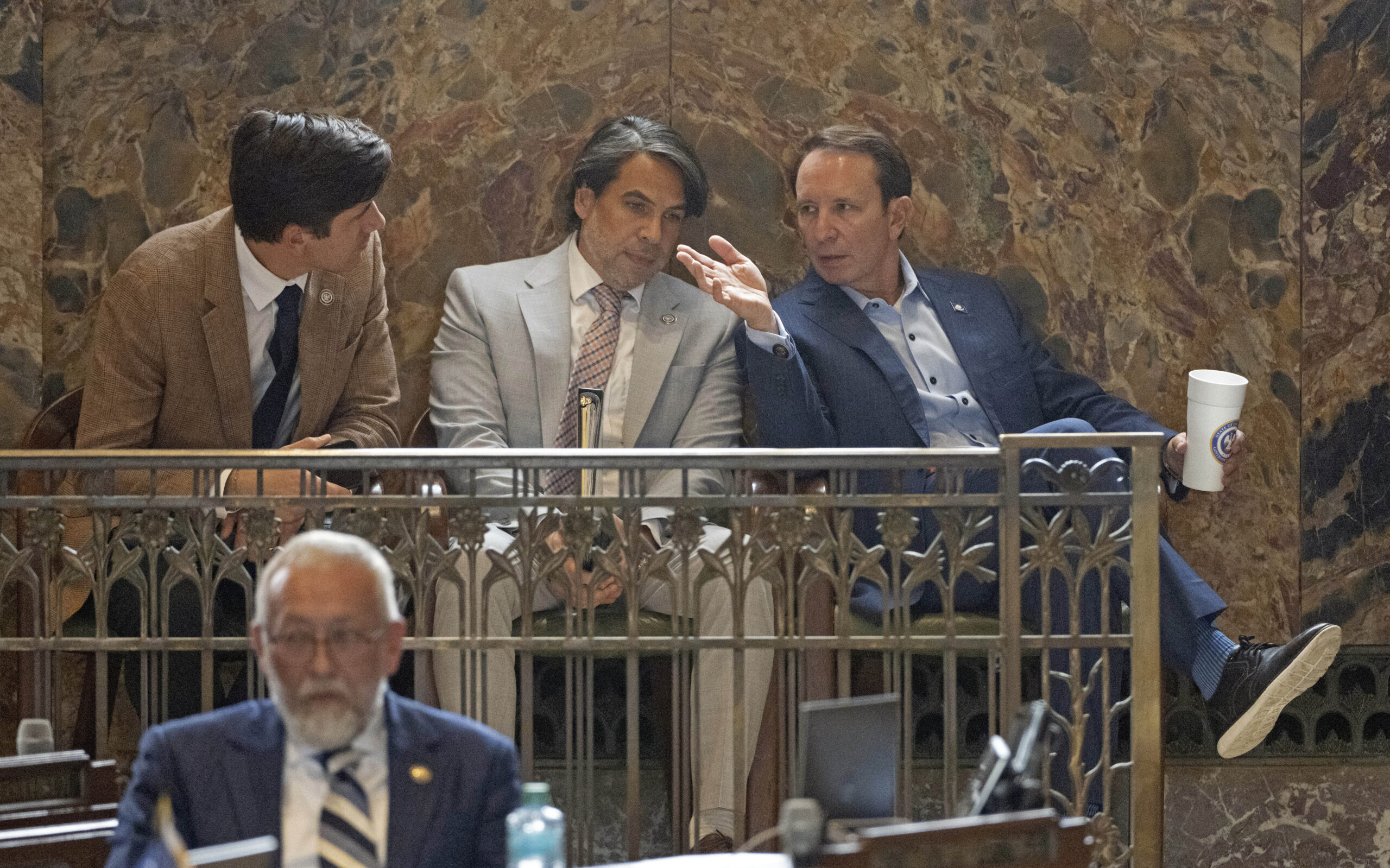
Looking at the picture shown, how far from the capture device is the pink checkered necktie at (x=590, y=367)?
14.7 feet

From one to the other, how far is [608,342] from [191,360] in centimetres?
116

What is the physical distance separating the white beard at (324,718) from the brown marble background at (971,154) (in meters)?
2.87

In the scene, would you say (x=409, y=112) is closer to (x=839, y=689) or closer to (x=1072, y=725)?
(x=839, y=689)

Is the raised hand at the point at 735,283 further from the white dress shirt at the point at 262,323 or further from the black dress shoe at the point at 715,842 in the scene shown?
the black dress shoe at the point at 715,842

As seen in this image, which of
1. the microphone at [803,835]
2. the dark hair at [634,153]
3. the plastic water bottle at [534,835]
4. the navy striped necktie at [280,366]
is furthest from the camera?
the dark hair at [634,153]

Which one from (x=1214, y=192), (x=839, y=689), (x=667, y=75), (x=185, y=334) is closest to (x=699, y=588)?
(x=839, y=689)

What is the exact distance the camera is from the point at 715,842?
12.4 feet

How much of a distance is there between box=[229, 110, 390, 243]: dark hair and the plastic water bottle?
233cm

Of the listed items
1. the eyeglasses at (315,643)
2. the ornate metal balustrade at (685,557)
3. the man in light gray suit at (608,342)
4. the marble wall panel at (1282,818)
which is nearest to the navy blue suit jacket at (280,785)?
the eyeglasses at (315,643)

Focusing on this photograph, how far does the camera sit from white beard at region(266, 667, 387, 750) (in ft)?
7.70

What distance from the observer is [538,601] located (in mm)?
4105

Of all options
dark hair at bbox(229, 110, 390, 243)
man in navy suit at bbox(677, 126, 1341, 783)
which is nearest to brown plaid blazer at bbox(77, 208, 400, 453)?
dark hair at bbox(229, 110, 390, 243)

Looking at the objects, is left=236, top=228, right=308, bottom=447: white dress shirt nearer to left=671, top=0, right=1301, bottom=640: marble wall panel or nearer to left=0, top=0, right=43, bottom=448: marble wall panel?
left=0, top=0, right=43, bottom=448: marble wall panel

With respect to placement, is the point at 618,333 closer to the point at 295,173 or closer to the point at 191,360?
the point at 295,173
